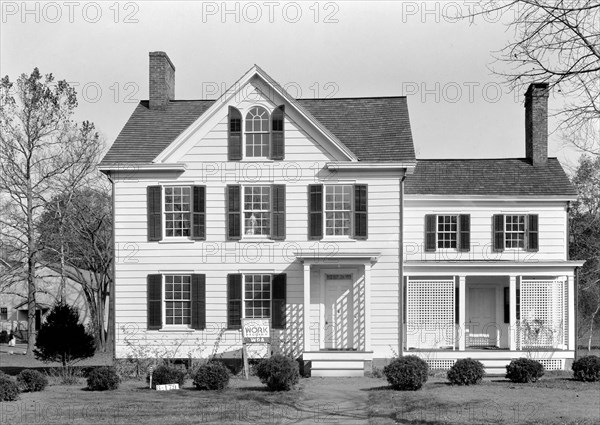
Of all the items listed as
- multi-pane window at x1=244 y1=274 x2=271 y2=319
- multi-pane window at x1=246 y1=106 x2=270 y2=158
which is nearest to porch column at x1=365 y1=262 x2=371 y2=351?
multi-pane window at x1=244 y1=274 x2=271 y2=319

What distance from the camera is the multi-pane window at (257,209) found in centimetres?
2681

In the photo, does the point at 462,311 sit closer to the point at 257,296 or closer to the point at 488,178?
the point at 488,178

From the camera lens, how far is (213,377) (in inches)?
842

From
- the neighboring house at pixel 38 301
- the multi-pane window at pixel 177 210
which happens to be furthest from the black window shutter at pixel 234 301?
the neighboring house at pixel 38 301

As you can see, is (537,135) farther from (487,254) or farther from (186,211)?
(186,211)

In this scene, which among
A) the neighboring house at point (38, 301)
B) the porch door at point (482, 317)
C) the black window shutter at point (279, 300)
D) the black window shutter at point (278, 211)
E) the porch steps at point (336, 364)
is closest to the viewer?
the porch steps at point (336, 364)

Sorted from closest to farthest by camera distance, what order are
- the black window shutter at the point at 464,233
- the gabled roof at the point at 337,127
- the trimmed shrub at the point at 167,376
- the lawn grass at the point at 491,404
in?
the lawn grass at the point at 491,404 → the trimmed shrub at the point at 167,376 → the gabled roof at the point at 337,127 → the black window shutter at the point at 464,233

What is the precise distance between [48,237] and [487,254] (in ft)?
83.6

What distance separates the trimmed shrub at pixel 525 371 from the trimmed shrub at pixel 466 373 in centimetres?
139

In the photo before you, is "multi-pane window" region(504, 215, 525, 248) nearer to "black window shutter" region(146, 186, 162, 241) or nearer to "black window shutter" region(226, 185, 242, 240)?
"black window shutter" region(226, 185, 242, 240)

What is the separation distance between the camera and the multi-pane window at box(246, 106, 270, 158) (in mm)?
26875

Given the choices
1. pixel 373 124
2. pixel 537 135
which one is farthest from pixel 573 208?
pixel 373 124

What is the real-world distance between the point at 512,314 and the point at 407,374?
820cm

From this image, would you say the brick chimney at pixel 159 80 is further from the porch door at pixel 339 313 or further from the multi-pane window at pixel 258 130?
the porch door at pixel 339 313
